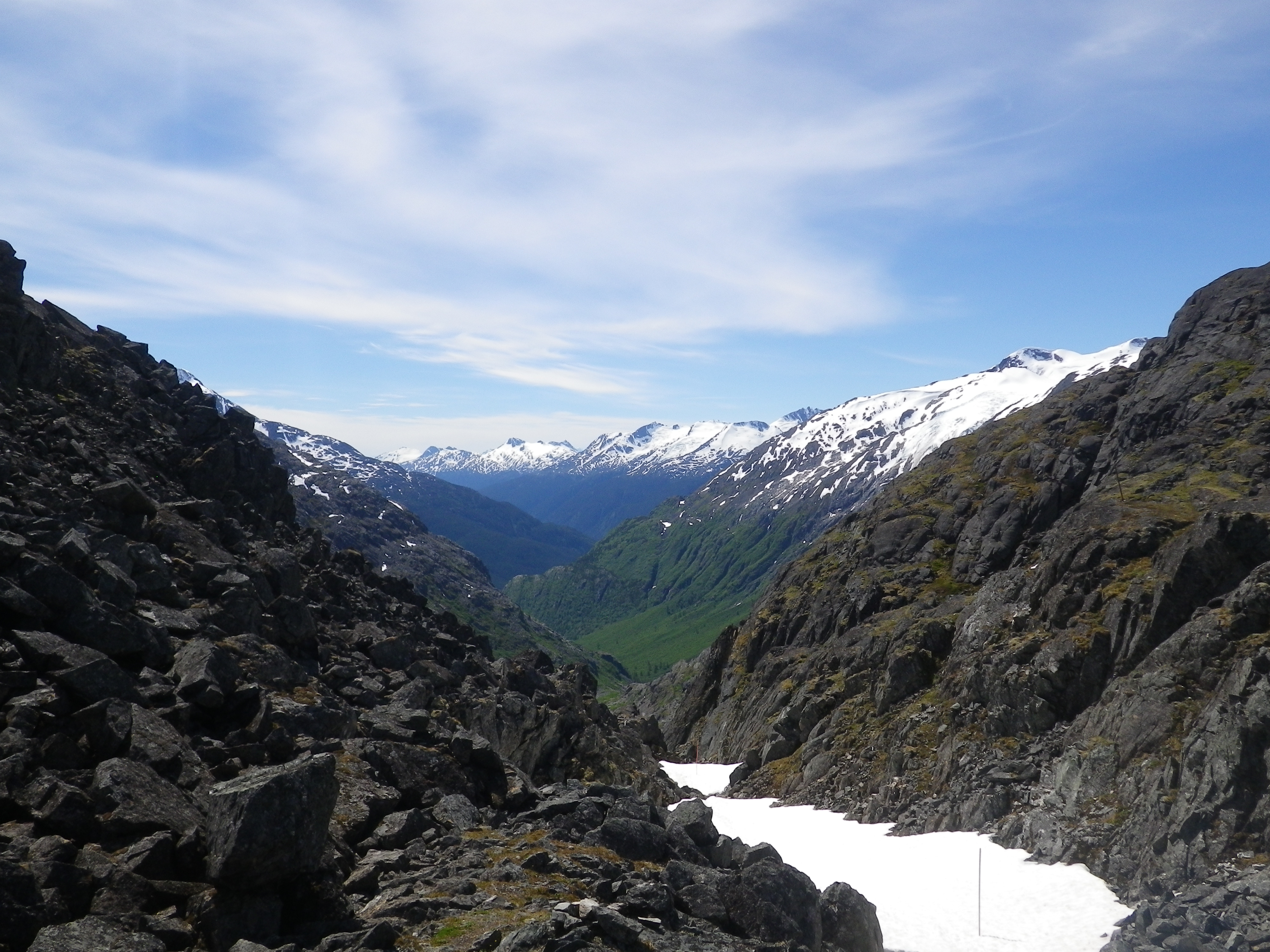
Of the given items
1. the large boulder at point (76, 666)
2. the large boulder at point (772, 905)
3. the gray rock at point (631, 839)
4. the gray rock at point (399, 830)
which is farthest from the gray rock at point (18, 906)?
the large boulder at point (772, 905)

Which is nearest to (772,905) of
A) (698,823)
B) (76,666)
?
(698,823)

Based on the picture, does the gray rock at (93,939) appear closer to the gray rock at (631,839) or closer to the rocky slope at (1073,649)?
the gray rock at (631,839)

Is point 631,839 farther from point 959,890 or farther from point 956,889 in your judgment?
point 956,889

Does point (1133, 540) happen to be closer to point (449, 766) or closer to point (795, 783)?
point (795, 783)

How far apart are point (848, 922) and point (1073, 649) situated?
1826 inches

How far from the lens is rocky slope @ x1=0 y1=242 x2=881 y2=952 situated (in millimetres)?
17938

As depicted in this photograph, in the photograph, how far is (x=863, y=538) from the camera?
12394cm

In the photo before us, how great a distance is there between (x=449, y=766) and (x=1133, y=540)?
64.4 meters

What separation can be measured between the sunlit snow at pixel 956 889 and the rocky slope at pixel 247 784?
56.1 feet

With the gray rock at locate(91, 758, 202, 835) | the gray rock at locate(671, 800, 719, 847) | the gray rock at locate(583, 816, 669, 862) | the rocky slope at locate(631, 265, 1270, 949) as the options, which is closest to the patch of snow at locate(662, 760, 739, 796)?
the rocky slope at locate(631, 265, 1270, 949)

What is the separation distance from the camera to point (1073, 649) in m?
64.8

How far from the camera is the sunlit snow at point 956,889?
130 feet

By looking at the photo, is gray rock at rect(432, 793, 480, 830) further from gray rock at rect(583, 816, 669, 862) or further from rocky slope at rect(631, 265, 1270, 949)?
rocky slope at rect(631, 265, 1270, 949)

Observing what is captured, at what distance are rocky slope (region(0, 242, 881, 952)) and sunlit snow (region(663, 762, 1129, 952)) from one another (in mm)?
17114
